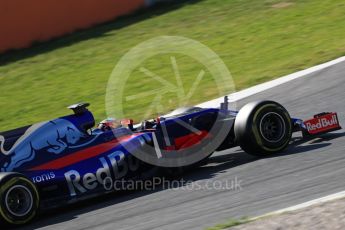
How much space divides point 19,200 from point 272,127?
310 centimetres

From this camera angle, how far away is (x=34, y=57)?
61.4ft

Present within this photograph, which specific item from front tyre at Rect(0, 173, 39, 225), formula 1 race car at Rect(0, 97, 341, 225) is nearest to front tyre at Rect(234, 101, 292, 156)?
formula 1 race car at Rect(0, 97, 341, 225)

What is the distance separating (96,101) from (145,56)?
2967 mm

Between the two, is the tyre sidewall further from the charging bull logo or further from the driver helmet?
the charging bull logo

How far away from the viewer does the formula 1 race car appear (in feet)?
27.3

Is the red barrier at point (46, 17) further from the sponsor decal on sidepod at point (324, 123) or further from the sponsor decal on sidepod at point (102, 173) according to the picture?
the sponsor decal on sidepod at point (324, 123)

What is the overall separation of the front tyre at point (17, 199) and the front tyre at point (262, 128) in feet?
8.18

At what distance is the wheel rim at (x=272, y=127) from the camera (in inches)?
360

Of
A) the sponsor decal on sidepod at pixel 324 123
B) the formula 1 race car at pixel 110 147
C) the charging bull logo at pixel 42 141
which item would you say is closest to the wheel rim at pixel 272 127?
the formula 1 race car at pixel 110 147

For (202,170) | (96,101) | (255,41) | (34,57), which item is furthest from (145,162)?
(34,57)

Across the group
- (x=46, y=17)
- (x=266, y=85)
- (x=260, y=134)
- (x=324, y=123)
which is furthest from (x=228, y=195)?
(x=46, y=17)

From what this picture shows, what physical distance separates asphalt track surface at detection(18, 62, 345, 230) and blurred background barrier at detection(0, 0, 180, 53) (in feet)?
34.2

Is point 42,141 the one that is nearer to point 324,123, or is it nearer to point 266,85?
point 324,123

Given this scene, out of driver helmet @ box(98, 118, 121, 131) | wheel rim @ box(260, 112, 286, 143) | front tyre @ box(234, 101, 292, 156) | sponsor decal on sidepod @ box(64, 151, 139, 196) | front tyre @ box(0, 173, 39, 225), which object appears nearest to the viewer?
front tyre @ box(0, 173, 39, 225)
